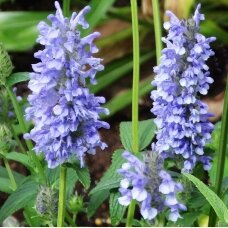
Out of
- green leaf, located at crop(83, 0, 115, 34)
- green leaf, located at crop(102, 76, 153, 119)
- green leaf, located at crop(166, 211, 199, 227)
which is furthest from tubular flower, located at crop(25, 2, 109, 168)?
green leaf, located at crop(102, 76, 153, 119)

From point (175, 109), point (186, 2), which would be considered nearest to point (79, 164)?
point (175, 109)

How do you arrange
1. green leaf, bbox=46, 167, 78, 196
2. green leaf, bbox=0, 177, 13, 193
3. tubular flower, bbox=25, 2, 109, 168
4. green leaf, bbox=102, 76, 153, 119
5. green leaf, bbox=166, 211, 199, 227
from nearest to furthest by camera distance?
tubular flower, bbox=25, 2, 109, 168
green leaf, bbox=166, 211, 199, 227
green leaf, bbox=46, 167, 78, 196
green leaf, bbox=0, 177, 13, 193
green leaf, bbox=102, 76, 153, 119

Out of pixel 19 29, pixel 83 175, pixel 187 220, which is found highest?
pixel 19 29

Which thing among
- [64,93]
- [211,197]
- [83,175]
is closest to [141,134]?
[83,175]

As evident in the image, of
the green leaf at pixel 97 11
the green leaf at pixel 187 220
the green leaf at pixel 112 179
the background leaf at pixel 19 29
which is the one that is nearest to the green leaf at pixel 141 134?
the green leaf at pixel 112 179

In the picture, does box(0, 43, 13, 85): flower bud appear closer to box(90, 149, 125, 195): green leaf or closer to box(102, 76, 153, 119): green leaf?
box(90, 149, 125, 195): green leaf

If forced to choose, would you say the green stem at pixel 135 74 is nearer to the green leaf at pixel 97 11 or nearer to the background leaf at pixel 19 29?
the green leaf at pixel 97 11

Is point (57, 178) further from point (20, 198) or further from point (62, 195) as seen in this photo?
point (62, 195)
